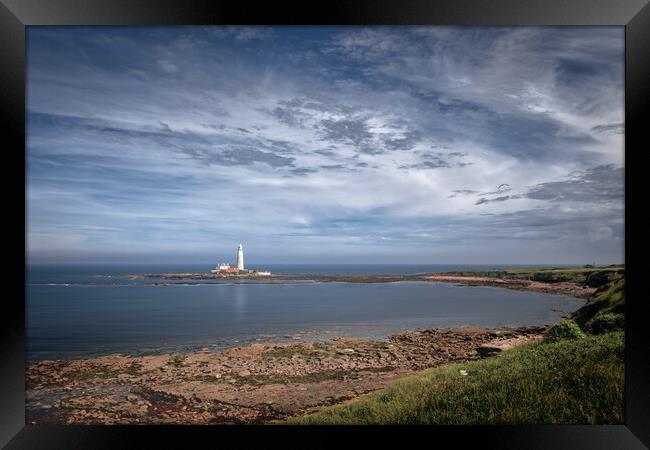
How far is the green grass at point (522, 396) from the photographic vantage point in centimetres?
284

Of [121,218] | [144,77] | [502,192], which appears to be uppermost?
[144,77]

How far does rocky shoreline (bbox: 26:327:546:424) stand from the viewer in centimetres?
341

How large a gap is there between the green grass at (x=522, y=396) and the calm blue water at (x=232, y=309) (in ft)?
4.28

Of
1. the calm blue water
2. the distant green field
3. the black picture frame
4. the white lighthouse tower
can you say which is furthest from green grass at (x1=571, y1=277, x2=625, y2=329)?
the white lighthouse tower

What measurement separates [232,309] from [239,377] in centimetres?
119

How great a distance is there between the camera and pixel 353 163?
4.05 metres

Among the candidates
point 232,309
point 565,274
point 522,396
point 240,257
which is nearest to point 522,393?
point 522,396

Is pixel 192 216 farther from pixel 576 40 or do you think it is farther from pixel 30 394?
pixel 576 40

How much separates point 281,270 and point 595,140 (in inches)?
162

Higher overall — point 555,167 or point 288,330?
point 555,167

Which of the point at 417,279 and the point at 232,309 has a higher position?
the point at 417,279

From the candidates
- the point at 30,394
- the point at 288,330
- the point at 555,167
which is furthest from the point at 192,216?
the point at 555,167

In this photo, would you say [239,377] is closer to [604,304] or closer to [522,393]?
[522,393]

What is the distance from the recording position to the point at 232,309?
491 centimetres
